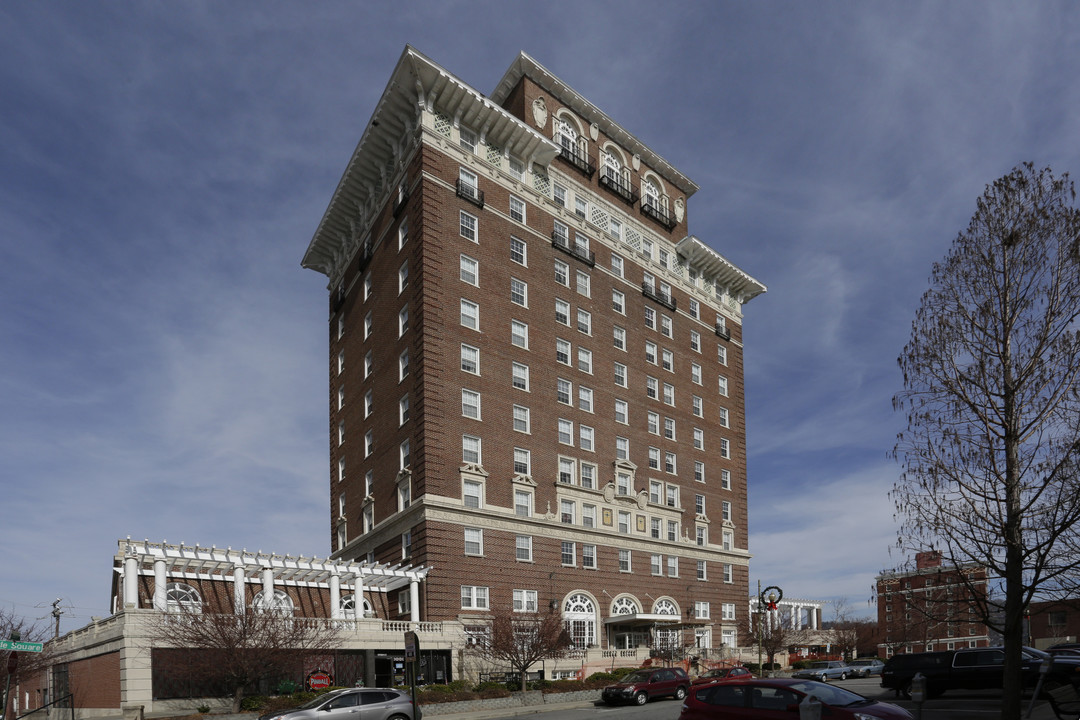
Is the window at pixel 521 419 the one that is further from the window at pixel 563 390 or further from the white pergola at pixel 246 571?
the white pergola at pixel 246 571

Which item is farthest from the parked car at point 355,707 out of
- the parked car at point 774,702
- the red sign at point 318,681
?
the red sign at point 318,681

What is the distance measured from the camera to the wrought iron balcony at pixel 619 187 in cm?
6325

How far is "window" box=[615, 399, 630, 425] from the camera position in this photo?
58.9m

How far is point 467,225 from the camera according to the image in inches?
2058

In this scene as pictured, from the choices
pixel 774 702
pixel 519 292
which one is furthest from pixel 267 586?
pixel 774 702

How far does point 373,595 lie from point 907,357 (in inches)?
1435

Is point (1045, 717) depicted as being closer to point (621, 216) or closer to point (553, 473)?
point (553, 473)

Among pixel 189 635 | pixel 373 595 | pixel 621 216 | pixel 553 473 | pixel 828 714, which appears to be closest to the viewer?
pixel 828 714

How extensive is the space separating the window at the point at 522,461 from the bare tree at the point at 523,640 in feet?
31.5

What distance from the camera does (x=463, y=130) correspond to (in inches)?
2124

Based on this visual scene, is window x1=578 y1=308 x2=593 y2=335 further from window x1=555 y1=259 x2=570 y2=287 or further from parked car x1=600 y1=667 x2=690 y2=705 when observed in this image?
parked car x1=600 y1=667 x2=690 y2=705

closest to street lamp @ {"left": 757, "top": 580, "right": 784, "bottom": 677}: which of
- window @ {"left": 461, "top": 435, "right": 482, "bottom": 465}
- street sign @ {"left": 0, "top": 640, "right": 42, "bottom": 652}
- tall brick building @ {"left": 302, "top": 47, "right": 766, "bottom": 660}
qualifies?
tall brick building @ {"left": 302, "top": 47, "right": 766, "bottom": 660}

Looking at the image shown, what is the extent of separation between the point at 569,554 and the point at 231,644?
24880 millimetres

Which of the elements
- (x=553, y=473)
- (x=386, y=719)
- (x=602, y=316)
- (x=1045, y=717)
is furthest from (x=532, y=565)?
(x=1045, y=717)
